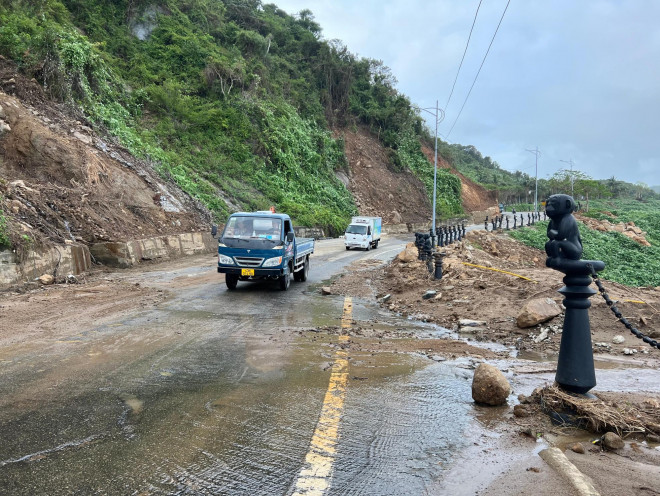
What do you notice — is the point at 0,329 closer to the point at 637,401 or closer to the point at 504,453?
the point at 504,453

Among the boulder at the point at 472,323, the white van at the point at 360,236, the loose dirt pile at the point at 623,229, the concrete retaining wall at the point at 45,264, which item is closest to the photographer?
the boulder at the point at 472,323

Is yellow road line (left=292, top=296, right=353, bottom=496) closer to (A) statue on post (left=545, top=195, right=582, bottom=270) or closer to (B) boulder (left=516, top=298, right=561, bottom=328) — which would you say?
(A) statue on post (left=545, top=195, right=582, bottom=270)

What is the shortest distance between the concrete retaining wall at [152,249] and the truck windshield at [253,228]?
6.18 meters

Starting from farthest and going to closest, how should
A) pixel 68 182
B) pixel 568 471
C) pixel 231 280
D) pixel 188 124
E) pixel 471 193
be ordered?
pixel 471 193, pixel 188 124, pixel 68 182, pixel 231 280, pixel 568 471

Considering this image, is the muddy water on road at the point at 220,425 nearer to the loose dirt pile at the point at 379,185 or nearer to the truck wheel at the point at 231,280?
the truck wheel at the point at 231,280

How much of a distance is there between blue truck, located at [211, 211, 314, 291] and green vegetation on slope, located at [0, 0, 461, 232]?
15.6 m

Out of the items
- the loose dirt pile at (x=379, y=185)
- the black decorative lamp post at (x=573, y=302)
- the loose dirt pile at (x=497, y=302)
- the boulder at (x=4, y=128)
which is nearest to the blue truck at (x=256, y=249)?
the loose dirt pile at (x=497, y=302)

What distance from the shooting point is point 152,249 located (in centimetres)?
1930

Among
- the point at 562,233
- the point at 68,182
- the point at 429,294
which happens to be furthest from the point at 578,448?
the point at 68,182

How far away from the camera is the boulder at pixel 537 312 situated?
789 centimetres

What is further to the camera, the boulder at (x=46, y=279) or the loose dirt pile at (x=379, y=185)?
the loose dirt pile at (x=379, y=185)

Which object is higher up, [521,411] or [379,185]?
[379,185]

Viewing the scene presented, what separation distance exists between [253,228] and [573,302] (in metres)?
9.52

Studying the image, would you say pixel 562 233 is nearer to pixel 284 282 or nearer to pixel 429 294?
pixel 429 294
